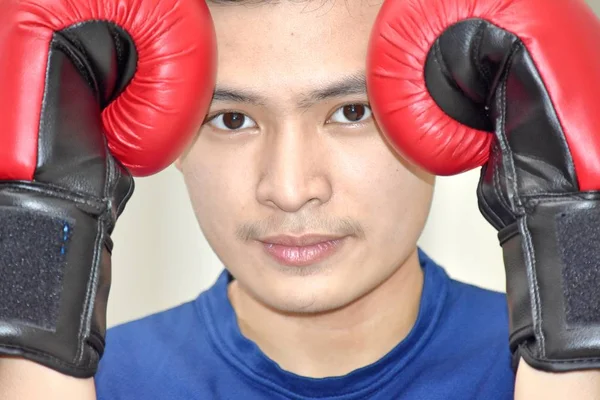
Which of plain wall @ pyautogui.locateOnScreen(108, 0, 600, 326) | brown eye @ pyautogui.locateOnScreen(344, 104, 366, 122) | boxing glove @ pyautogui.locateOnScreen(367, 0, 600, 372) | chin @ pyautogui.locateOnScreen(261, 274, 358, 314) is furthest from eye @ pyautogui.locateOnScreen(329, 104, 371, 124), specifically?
plain wall @ pyautogui.locateOnScreen(108, 0, 600, 326)

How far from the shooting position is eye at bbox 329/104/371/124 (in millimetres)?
1335

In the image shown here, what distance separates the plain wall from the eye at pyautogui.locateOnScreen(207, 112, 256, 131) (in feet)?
4.24

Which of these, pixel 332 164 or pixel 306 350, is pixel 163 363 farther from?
pixel 332 164

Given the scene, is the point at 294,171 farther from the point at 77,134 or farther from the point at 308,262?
the point at 77,134

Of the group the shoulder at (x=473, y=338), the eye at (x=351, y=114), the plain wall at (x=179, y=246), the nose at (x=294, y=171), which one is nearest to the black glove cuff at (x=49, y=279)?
the nose at (x=294, y=171)

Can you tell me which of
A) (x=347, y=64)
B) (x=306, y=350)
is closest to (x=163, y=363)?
(x=306, y=350)

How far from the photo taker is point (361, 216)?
1.34 metres

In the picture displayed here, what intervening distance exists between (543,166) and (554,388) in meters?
0.25

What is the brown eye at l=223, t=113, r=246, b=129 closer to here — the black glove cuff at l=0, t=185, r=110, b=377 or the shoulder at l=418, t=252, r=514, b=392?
the black glove cuff at l=0, t=185, r=110, b=377

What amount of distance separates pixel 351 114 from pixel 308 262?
0.20 meters

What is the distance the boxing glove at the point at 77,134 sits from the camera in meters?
1.08

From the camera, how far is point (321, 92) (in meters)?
1.29

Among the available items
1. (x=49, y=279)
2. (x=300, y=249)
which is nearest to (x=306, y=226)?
(x=300, y=249)

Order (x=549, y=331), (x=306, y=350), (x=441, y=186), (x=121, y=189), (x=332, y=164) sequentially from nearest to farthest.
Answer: (x=549, y=331)
(x=121, y=189)
(x=332, y=164)
(x=306, y=350)
(x=441, y=186)
